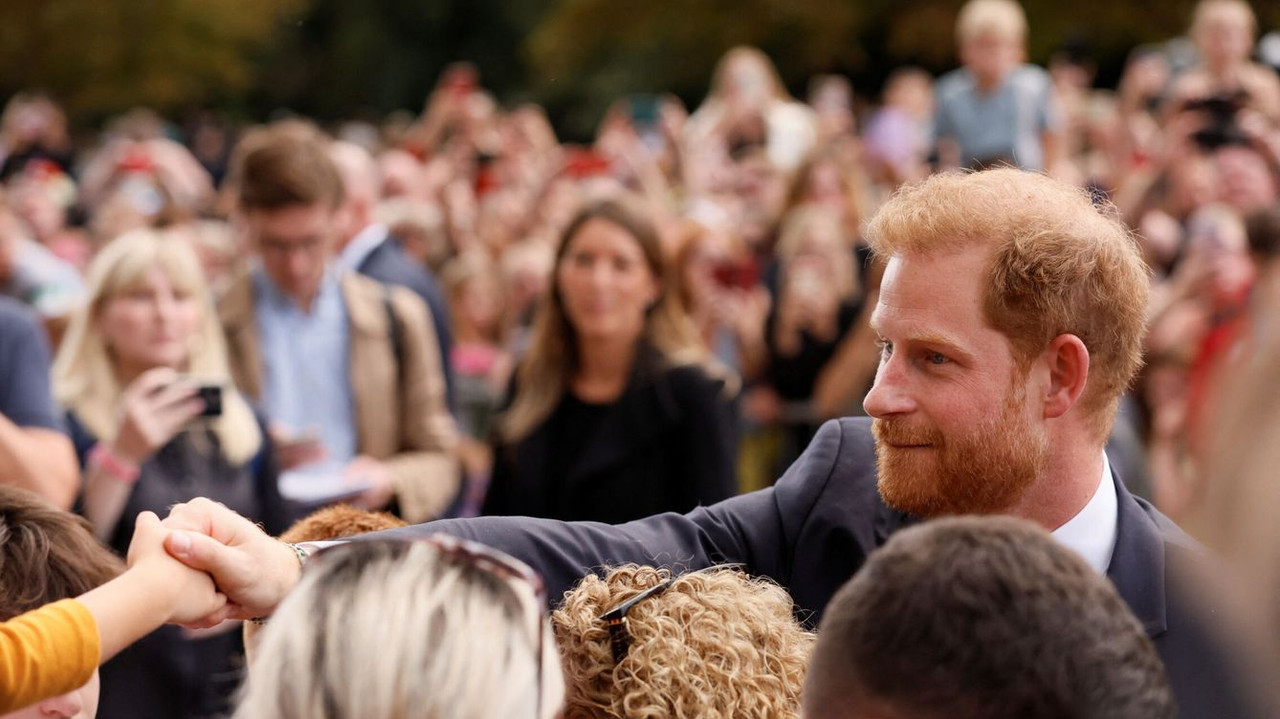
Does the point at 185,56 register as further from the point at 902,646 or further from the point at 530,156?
the point at 902,646

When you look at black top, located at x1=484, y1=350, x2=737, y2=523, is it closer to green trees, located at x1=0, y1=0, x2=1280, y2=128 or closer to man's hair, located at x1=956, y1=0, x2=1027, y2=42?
man's hair, located at x1=956, y1=0, x2=1027, y2=42

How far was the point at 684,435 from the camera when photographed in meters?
5.23

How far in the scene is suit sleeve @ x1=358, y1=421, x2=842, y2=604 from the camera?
2.69 m

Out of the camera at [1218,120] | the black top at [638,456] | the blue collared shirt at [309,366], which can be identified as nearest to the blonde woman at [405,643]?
the black top at [638,456]

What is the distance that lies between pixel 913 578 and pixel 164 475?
12.3 feet

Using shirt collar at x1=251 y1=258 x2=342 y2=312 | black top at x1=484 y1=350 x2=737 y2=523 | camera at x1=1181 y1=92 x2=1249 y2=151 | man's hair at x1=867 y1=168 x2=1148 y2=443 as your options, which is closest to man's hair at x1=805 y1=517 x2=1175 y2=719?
man's hair at x1=867 y1=168 x2=1148 y2=443

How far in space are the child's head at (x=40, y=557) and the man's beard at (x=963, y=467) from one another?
1.40 m

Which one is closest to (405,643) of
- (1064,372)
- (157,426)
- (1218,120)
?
(1064,372)

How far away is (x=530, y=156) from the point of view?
15.2m

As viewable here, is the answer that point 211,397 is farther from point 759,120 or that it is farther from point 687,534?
point 759,120

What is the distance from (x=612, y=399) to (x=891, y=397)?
267cm

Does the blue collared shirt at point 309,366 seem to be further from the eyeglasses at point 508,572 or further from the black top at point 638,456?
the eyeglasses at point 508,572

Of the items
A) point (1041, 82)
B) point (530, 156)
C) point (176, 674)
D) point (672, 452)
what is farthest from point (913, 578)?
point (530, 156)

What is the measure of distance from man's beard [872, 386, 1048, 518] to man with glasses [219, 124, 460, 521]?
3.16m
